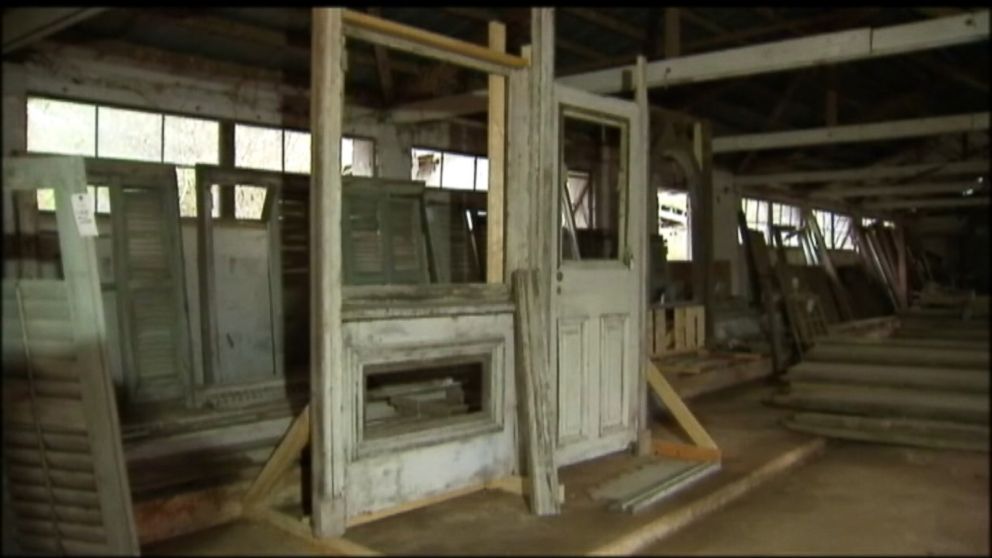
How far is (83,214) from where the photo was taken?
2.49m

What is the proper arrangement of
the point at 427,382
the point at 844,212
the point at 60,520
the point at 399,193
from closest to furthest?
the point at 60,520 → the point at 427,382 → the point at 399,193 → the point at 844,212

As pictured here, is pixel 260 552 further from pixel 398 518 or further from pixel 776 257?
pixel 776 257

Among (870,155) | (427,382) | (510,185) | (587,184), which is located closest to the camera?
(510,185)

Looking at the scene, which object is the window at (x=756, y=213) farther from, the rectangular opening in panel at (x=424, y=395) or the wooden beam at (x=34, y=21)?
the wooden beam at (x=34, y=21)

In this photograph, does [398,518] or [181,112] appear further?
[181,112]

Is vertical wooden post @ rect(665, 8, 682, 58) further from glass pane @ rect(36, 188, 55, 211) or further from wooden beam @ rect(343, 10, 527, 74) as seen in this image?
glass pane @ rect(36, 188, 55, 211)

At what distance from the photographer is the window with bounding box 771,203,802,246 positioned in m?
8.97

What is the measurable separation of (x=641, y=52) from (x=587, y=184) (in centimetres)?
385

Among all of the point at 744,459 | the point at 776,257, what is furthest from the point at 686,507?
the point at 776,257

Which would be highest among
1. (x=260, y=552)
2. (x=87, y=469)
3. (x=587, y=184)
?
(x=587, y=184)

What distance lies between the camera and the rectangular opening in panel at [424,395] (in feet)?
9.78

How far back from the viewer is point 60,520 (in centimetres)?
247

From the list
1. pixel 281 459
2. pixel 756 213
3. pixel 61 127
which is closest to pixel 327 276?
pixel 281 459

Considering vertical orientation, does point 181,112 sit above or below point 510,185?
above
